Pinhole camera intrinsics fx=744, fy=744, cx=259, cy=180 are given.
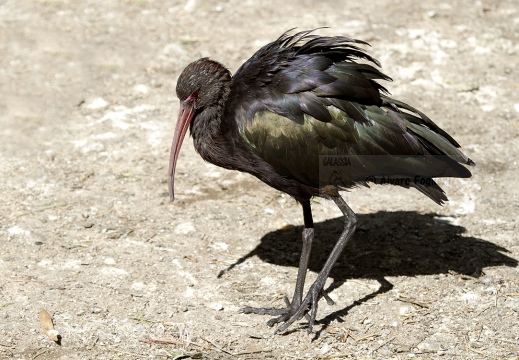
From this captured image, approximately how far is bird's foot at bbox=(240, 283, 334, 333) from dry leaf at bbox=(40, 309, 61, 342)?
1.55m

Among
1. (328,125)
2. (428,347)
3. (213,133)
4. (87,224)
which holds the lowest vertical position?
(87,224)

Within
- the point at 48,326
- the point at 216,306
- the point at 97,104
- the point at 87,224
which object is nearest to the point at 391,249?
the point at 216,306

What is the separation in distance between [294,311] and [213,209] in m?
1.80

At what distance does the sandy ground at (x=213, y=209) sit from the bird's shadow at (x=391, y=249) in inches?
0.8

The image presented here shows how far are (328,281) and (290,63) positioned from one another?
207cm

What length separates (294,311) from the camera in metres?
6.36

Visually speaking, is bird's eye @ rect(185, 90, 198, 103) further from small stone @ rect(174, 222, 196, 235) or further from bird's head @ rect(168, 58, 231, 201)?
small stone @ rect(174, 222, 196, 235)

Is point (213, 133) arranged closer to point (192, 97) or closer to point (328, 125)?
point (192, 97)

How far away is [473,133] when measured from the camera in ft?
29.8

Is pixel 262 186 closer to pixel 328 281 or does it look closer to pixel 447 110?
pixel 328 281

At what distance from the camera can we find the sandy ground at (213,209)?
6.10 metres

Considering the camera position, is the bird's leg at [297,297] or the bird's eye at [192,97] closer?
the bird's leg at [297,297]

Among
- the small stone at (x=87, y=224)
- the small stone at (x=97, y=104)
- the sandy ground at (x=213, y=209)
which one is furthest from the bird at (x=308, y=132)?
the small stone at (x=97, y=104)

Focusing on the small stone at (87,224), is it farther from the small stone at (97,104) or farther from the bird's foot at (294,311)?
the small stone at (97,104)
